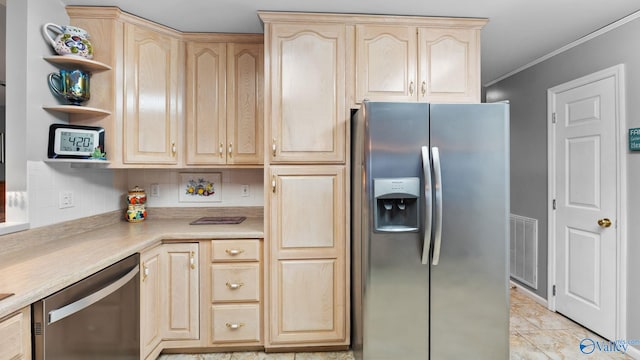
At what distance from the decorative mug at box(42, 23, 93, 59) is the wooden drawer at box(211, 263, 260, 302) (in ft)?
5.13

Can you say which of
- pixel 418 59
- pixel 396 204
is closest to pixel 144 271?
pixel 396 204

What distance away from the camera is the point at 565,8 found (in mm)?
2018

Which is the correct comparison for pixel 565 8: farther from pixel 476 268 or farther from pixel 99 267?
pixel 99 267

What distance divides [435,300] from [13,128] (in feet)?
8.36

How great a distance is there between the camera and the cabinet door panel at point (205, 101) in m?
2.35

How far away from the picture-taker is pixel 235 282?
81.5 inches

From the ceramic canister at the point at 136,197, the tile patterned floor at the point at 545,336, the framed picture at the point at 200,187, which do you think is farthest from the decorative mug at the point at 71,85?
the tile patterned floor at the point at 545,336

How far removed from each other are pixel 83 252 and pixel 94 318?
0.36 m

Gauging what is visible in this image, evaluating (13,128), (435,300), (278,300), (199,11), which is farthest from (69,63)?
(435,300)

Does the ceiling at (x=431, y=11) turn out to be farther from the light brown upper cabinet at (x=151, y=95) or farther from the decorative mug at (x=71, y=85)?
the decorative mug at (x=71, y=85)

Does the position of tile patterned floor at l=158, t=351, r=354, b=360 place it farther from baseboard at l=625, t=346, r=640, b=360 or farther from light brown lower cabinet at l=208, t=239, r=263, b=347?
baseboard at l=625, t=346, r=640, b=360

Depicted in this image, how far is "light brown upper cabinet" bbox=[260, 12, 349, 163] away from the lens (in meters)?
2.04

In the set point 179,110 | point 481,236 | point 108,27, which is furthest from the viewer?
point 179,110

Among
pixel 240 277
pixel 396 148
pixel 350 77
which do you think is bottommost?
pixel 240 277
